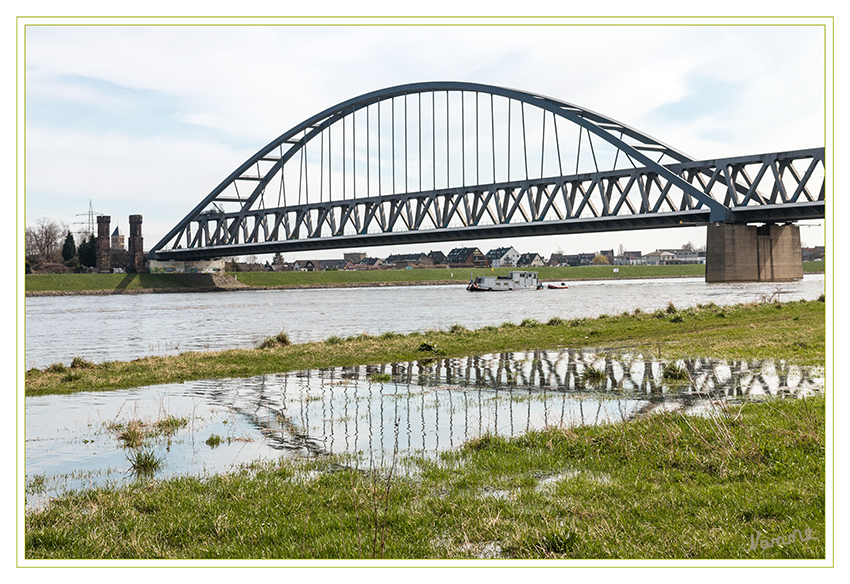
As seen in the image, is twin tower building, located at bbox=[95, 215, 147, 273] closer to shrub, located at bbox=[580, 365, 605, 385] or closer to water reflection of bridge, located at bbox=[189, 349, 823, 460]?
water reflection of bridge, located at bbox=[189, 349, 823, 460]

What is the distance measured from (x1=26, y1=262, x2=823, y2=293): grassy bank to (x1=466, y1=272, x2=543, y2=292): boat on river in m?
34.9

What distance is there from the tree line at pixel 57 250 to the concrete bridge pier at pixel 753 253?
3138 inches

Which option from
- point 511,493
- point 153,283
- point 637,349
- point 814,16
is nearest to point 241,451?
point 511,493

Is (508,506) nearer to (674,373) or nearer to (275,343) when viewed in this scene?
(674,373)

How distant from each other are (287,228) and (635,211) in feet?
165

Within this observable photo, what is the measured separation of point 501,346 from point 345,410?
11.5 m

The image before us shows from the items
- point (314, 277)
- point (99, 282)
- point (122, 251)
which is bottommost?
point (99, 282)

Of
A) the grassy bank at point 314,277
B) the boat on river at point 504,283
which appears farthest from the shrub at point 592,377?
the grassy bank at point 314,277

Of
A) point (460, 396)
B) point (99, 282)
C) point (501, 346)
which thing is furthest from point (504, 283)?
point (460, 396)

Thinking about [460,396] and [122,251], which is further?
[122,251]

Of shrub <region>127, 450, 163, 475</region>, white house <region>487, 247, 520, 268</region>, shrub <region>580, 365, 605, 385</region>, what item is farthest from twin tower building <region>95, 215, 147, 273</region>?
shrub <region>127, 450, 163, 475</region>

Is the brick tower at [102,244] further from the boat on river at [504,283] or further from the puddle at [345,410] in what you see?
the puddle at [345,410]

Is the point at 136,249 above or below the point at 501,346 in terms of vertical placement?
above

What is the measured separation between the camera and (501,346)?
2344 cm
